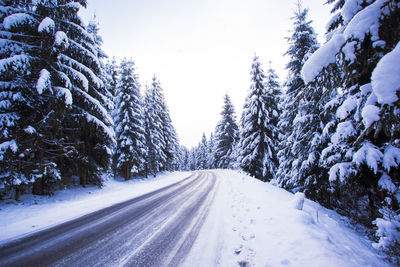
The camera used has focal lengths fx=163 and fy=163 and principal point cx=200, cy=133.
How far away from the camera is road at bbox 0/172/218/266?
10.9ft

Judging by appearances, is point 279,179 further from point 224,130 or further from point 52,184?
point 224,130

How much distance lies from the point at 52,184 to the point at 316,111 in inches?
586

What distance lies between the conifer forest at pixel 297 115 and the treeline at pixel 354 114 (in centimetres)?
2

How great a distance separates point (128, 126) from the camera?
16500 mm

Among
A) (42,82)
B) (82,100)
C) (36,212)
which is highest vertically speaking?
(82,100)

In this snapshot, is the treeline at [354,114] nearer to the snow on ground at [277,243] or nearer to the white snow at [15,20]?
the snow on ground at [277,243]

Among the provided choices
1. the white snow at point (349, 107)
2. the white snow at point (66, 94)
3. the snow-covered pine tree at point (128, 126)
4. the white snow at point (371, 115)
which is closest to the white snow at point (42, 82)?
the white snow at point (66, 94)

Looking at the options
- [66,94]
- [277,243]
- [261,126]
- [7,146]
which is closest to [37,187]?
[7,146]

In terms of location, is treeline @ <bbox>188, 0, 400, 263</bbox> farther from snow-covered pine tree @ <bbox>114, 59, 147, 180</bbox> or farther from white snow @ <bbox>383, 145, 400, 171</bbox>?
snow-covered pine tree @ <bbox>114, 59, 147, 180</bbox>

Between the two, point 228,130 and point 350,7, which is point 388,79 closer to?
point 350,7

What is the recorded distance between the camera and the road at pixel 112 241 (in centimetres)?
331

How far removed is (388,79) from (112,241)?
19.0 feet

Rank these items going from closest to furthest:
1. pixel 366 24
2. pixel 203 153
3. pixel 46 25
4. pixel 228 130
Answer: pixel 366 24
pixel 46 25
pixel 228 130
pixel 203 153

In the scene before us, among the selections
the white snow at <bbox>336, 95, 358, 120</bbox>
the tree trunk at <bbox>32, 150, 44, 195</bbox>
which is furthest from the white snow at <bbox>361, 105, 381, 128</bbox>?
the tree trunk at <bbox>32, 150, 44, 195</bbox>
